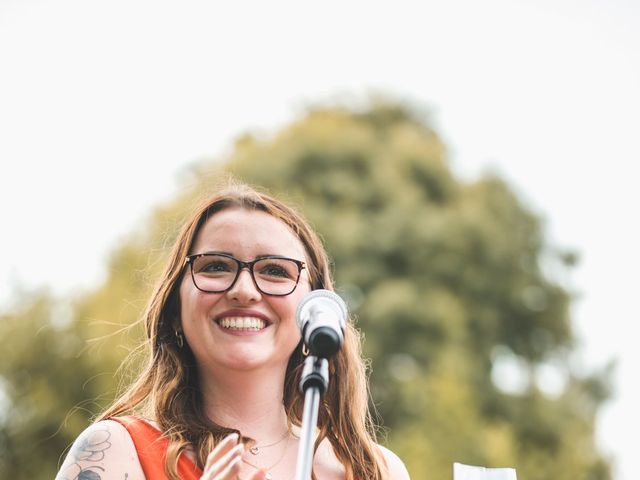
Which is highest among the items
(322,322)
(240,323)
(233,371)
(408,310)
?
(408,310)

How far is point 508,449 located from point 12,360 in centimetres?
1091

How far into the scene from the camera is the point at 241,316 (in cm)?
326

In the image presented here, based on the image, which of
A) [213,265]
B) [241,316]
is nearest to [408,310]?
[213,265]

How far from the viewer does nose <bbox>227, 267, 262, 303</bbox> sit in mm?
3252

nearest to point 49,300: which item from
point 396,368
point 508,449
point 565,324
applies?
point 396,368

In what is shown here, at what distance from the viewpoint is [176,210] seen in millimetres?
21547

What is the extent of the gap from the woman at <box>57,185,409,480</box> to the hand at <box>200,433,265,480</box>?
461 millimetres

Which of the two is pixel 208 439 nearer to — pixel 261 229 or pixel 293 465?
pixel 293 465

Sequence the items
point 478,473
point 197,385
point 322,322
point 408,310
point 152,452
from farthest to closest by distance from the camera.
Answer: point 408,310, point 197,385, point 152,452, point 478,473, point 322,322

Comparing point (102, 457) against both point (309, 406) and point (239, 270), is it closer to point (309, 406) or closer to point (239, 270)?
point (239, 270)

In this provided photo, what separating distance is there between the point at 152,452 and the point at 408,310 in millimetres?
18543

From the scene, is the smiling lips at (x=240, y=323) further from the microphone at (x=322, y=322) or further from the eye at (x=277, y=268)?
the microphone at (x=322, y=322)

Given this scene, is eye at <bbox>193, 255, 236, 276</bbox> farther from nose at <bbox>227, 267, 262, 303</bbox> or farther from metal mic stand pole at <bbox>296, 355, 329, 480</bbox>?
metal mic stand pole at <bbox>296, 355, 329, 480</bbox>

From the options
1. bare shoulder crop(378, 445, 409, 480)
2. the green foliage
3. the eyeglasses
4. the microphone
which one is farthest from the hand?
the green foliage
